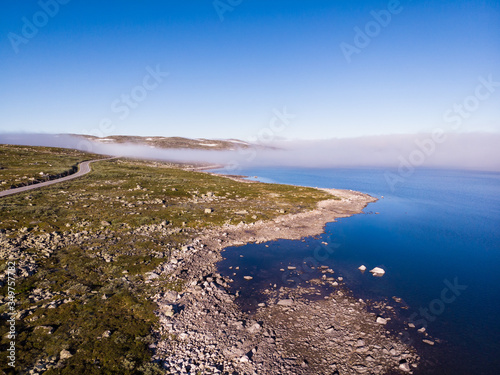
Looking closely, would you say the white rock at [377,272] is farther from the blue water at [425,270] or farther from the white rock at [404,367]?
the white rock at [404,367]

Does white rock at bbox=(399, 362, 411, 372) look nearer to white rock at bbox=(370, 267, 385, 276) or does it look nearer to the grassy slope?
white rock at bbox=(370, 267, 385, 276)

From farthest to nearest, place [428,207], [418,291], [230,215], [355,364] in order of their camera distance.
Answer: [428,207], [230,215], [418,291], [355,364]

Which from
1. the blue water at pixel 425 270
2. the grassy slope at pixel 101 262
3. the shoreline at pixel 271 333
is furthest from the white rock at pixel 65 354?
the blue water at pixel 425 270

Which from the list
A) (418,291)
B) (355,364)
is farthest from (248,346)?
(418,291)

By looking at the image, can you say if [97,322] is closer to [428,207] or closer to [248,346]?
[248,346]

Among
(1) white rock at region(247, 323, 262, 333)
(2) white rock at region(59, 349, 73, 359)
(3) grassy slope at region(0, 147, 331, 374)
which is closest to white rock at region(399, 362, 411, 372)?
(1) white rock at region(247, 323, 262, 333)
